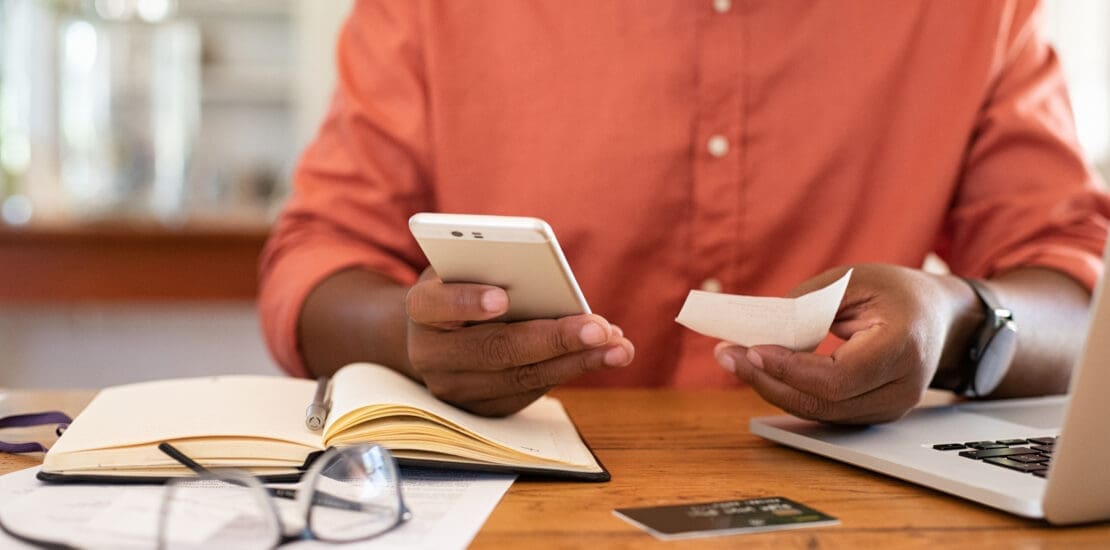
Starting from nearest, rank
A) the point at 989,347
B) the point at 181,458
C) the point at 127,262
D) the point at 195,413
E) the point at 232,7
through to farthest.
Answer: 1. the point at 181,458
2. the point at 195,413
3. the point at 989,347
4. the point at 127,262
5. the point at 232,7

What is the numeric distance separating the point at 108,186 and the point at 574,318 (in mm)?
3427

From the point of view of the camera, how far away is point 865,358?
2.33 feet

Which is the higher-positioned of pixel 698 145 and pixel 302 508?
pixel 698 145

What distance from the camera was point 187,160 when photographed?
3.94 meters

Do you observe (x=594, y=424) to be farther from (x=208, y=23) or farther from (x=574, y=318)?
(x=208, y=23)

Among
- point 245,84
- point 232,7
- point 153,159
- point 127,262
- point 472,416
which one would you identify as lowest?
point 127,262

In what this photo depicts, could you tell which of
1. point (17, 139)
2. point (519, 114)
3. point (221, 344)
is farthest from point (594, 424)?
point (17, 139)

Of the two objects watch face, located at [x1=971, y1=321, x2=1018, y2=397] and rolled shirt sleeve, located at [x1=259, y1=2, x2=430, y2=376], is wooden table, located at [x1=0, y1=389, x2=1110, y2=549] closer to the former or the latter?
watch face, located at [x1=971, y1=321, x2=1018, y2=397]

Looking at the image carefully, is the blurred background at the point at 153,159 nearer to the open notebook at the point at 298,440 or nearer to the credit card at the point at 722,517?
the open notebook at the point at 298,440

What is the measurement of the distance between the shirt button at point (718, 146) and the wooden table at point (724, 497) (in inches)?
15.6

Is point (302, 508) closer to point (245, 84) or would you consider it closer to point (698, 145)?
point (698, 145)

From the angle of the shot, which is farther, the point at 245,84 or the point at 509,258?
the point at 245,84

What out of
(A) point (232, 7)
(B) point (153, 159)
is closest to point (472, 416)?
(B) point (153, 159)

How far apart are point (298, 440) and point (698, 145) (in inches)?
26.8
